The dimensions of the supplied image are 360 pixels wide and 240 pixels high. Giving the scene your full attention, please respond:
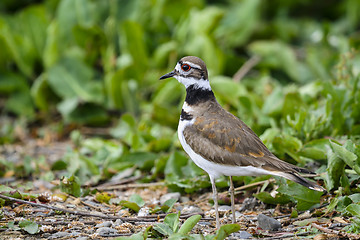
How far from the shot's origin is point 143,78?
24.7ft

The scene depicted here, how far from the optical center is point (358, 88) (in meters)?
5.61

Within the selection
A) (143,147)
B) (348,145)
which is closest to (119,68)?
(143,147)

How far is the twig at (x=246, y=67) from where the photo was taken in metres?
7.82

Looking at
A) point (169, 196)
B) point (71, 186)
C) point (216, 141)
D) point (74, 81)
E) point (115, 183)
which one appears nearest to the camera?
point (216, 141)

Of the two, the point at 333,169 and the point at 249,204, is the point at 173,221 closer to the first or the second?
the point at 249,204

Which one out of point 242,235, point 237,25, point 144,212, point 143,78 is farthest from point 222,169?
point 237,25

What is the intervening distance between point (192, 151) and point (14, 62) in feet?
16.9

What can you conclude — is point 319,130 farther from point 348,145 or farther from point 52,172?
point 52,172

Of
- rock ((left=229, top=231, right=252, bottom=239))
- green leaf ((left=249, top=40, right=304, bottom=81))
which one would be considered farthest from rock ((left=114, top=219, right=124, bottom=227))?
green leaf ((left=249, top=40, right=304, bottom=81))

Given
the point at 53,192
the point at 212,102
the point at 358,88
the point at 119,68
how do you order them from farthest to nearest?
1. the point at 119,68
2. the point at 358,88
3. the point at 53,192
4. the point at 212,102

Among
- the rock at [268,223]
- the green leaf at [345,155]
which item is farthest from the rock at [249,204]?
the green leaf at [345,155]

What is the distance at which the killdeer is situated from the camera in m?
3.94

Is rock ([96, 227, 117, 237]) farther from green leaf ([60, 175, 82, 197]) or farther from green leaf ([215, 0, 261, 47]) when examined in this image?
green leaf ([215, 0, 261, 47])

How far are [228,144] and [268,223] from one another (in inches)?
28.5
